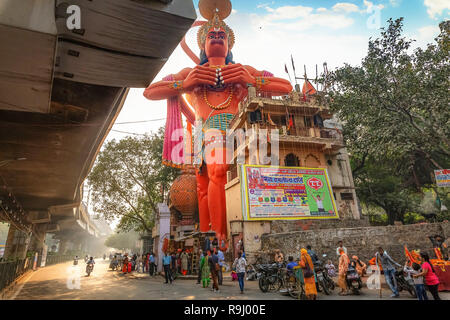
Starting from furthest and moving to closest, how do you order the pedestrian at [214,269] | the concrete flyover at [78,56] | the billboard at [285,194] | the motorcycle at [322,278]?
the billboard at [285,194] → the pedestrian at [214,269] → the motorcycle at [322,278] → the concrete flyover at [78,56]

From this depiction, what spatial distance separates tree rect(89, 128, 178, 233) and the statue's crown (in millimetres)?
10807

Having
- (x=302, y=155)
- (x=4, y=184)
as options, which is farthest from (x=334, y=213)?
(x=4, y=184)

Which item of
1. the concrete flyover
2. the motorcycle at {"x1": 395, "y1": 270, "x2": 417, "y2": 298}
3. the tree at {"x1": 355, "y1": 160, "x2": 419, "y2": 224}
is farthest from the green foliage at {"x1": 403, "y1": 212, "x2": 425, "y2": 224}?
the concrete flyover

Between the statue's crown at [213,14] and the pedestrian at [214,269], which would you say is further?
the statue's crown at [213,14]

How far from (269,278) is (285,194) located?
7277 mm

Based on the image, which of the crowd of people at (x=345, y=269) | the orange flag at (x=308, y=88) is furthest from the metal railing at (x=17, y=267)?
the orange flag at (x=308, y=88)

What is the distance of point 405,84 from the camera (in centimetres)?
1295

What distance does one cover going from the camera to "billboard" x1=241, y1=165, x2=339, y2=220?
14297 mm

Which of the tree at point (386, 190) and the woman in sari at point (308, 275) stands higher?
the tree at point (386, 190)

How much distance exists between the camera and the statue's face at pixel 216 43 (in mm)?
19906

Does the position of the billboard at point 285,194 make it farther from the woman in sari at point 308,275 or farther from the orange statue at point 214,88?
the woman in sari at point 308,275

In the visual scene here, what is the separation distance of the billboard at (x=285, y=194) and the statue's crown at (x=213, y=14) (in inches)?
487

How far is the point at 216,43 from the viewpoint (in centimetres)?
1989

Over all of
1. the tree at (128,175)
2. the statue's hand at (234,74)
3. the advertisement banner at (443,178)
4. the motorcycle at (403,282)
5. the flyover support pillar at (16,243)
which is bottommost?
the motorcycle at (403,282)
